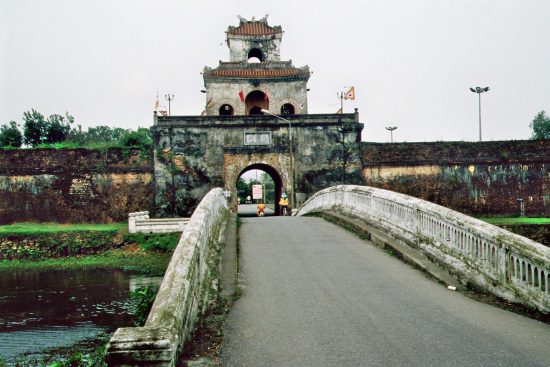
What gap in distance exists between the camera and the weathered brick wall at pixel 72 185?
23.7m

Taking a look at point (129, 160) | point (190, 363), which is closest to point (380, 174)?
point (129, 160)

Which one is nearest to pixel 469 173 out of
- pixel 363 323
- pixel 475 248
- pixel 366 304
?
pixel 475 248

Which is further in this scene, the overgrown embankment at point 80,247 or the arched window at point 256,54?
the arched window at point 256,54

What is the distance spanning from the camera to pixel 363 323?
512 centimetres

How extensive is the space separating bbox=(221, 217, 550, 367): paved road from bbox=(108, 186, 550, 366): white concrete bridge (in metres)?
0.01

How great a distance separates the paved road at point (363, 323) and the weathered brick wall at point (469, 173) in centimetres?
1697

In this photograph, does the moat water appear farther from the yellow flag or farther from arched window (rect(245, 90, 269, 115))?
the yellow flag

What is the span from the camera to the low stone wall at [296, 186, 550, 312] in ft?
17.9

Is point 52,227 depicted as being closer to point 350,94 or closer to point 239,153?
point 239,153

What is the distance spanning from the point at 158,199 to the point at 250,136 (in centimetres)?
545

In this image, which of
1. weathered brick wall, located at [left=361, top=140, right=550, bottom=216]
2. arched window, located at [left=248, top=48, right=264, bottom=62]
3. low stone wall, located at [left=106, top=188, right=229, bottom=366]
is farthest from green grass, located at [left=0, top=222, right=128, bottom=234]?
low stone wall, located at [left=106, top=188, right=229, bottom=366]

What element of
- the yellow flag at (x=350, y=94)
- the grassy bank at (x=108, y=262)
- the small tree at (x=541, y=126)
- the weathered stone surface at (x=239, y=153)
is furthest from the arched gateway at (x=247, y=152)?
the small tree at (x=541, y=126)

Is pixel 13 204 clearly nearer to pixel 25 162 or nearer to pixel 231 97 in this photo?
pixel 25 162

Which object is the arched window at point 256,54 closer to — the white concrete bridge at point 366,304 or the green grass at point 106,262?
the green grass at point 106,262
